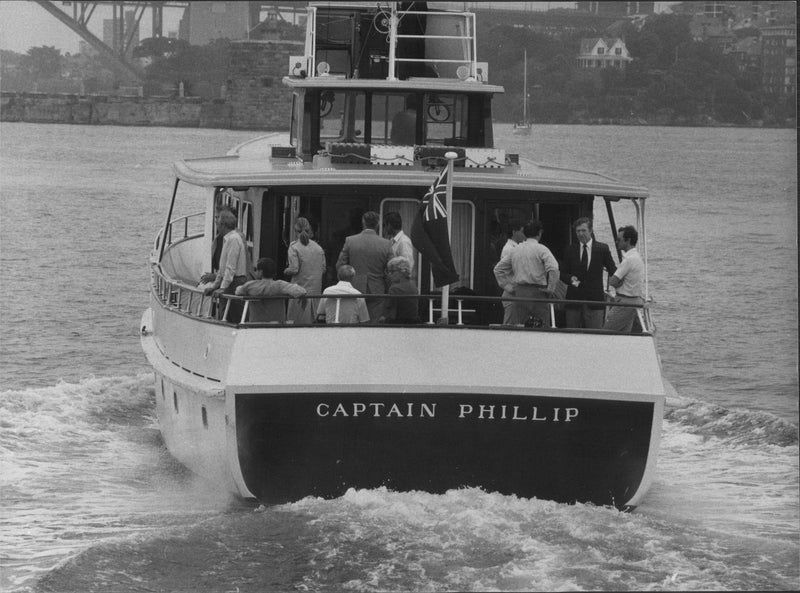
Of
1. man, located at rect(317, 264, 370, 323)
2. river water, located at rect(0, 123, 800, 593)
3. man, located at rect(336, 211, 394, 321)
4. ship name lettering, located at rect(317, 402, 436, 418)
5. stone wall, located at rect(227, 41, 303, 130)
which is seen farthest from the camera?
stone wall, located at rect(227, 41, 303, 130)

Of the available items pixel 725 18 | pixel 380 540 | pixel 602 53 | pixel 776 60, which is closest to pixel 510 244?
pixel 380 540

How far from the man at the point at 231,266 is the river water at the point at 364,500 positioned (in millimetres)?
2120

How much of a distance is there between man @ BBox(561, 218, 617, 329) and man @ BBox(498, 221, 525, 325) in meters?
0.54

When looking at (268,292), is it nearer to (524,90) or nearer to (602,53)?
(524,90)

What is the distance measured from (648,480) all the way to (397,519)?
2529 mm

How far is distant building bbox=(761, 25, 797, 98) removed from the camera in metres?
117

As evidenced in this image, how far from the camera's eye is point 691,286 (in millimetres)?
40625

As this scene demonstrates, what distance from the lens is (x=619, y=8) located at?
17012 cm

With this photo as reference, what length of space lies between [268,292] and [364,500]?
2.24 meters

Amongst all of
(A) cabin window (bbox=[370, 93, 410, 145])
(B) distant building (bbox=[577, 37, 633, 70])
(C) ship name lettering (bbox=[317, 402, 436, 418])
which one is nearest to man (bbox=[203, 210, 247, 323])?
(C) ship name lettering (bbox=[317, 402, 436, 418])

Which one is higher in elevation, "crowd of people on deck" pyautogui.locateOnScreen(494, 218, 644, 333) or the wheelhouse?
the wheelhouse

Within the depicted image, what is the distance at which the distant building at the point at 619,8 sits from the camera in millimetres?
166625

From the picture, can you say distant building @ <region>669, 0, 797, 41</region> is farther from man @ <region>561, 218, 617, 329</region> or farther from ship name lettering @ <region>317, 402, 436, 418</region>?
ship name lettering @ <region>317, 402, 436, 418</region>

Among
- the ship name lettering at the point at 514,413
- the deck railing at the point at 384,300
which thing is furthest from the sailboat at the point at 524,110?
the ship name lettering at the point at 514,413
